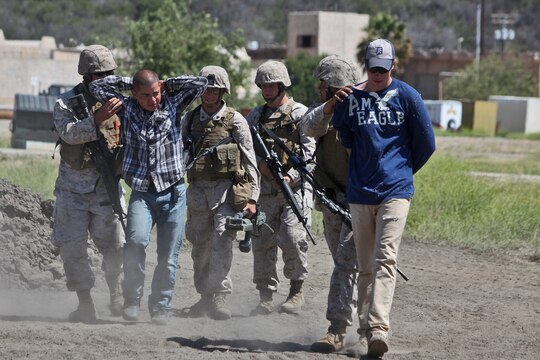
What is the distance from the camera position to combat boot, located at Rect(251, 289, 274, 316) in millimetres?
8531

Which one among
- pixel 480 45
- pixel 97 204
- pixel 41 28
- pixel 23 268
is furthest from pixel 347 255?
pixel 41 28

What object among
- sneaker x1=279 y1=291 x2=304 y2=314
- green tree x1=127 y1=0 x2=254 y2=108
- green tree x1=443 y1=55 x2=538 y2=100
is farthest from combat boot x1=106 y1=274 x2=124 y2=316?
green tree x1=443 y1=55 x2=538 y2=100

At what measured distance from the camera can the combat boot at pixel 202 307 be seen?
8.17m

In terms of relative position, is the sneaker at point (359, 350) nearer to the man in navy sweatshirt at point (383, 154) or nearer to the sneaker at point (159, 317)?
the man in navy sweatshirt at point (383, 154)

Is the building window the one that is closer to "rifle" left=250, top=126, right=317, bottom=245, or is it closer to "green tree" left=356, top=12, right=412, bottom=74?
"green tree" left=356, top=12, right=412, bottom=74

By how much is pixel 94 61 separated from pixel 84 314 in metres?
1.75

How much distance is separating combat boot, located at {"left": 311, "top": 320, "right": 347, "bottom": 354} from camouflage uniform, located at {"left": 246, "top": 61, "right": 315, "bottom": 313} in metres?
1.45

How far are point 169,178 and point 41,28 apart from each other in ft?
327

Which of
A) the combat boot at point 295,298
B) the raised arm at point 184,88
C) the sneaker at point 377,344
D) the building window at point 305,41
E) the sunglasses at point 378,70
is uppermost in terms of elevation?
the building window at point 305,41

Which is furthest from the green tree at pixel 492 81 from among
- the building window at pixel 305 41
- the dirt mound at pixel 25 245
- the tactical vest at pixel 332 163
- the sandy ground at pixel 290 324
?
the tactical vest at pixel 332 163

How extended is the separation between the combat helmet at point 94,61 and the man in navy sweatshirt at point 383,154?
71.2 inches

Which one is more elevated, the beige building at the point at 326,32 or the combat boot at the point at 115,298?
the beige building at the point at 326,32

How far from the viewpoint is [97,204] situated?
767 cm

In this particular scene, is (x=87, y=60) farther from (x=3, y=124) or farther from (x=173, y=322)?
(x=3, y=124)
